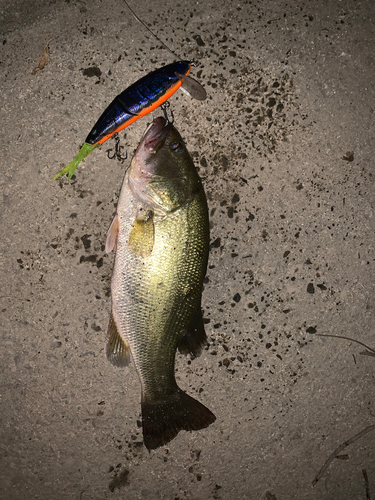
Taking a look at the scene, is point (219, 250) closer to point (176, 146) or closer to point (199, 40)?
point (176, 146)

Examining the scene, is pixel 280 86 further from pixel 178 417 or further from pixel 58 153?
pixel 178 417

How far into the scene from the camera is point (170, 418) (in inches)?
79.6

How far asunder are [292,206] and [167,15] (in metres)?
1.57

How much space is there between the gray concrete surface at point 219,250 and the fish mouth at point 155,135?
0.40 m

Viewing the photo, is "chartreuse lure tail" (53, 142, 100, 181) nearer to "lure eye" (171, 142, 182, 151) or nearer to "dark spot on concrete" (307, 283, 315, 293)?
"lure eye" (171, 142, 182, 151)

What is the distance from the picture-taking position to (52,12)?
2.15 meters

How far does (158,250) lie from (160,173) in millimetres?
433

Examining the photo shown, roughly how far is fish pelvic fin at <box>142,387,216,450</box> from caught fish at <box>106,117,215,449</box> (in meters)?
0.14

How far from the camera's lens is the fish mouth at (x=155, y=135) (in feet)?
5.96

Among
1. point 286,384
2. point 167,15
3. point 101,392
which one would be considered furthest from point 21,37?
point 286,384

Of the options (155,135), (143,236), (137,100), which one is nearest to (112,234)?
(143,236)

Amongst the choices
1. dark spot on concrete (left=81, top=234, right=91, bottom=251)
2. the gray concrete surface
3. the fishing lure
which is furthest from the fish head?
dark spot on concrete (left=81, top=234, right=91, bottom=251)

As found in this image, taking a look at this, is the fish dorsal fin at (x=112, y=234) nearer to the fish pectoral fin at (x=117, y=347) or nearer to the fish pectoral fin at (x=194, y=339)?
the fish pectoral fin at (x=117, y=347)

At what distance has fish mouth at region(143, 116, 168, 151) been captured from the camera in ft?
5.96
